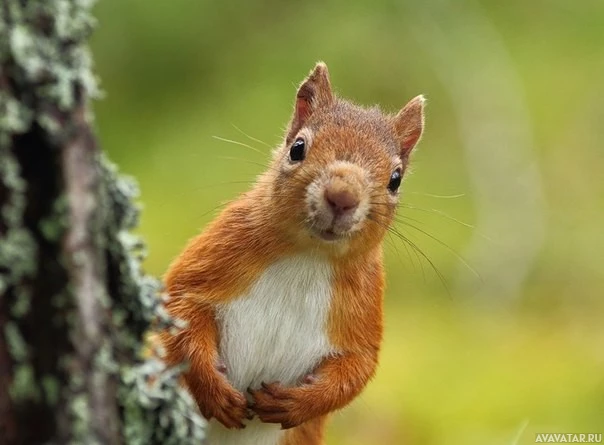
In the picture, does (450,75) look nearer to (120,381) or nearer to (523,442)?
(523,442)

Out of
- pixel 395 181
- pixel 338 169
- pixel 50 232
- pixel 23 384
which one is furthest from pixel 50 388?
pixel 395 181

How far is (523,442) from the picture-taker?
11.7 ft

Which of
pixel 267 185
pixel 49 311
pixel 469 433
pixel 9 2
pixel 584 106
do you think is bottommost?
pixel 469 433

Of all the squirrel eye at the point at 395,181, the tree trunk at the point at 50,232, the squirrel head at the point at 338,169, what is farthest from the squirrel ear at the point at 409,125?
the tree trunk at the point at 50,232

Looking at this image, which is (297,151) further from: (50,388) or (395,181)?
(50,388)

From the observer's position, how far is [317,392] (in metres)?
2.48

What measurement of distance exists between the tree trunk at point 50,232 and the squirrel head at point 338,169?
0.96m

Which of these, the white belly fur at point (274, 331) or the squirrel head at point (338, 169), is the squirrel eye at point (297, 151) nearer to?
the squirrel head at point (338, 169)

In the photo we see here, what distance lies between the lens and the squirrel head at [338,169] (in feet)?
8.08

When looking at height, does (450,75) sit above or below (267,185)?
above

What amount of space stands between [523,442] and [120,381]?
2.22 m

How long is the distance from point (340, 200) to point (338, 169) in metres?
0.12

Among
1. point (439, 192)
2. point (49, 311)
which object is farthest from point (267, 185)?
point (439, 192)

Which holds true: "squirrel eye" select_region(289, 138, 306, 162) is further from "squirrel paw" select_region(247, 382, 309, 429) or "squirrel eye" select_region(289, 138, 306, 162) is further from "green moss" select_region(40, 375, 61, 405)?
"green moss" select_region(40, 375, 61, 405)
